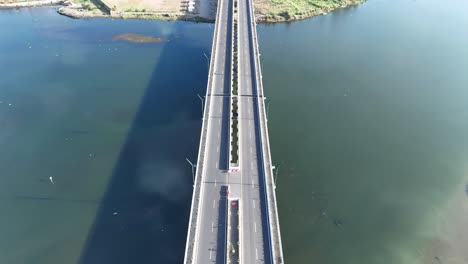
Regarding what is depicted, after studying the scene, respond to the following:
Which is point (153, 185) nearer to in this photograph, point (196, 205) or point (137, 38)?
point (196, 205)

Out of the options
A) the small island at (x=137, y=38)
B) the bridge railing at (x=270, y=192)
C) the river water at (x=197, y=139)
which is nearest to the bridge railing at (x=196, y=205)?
the river water at (x=197, y=139)

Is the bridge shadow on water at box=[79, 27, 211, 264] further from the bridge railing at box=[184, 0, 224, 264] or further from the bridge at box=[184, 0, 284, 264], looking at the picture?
the bridge at box=[184, 0, 284, 264]

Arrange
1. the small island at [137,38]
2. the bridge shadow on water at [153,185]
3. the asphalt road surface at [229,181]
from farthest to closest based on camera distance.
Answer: the small island at [137,38], the bridge shadow on water at [153,185], the asphalt road surface at [229,181]

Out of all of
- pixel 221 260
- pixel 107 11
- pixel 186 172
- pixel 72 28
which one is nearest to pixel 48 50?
pixel 72 28

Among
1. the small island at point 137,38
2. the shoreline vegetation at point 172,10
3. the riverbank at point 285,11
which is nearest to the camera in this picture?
the small island at point 137,38

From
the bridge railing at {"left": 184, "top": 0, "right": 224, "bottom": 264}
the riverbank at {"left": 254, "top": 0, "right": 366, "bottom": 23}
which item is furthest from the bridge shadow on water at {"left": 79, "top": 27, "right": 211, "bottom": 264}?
the riverbank at {"left": 254, "top": 0, "right": 366, "bottom": 23}

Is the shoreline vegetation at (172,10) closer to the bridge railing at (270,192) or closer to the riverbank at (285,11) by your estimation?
the riverbank at (285,11)
